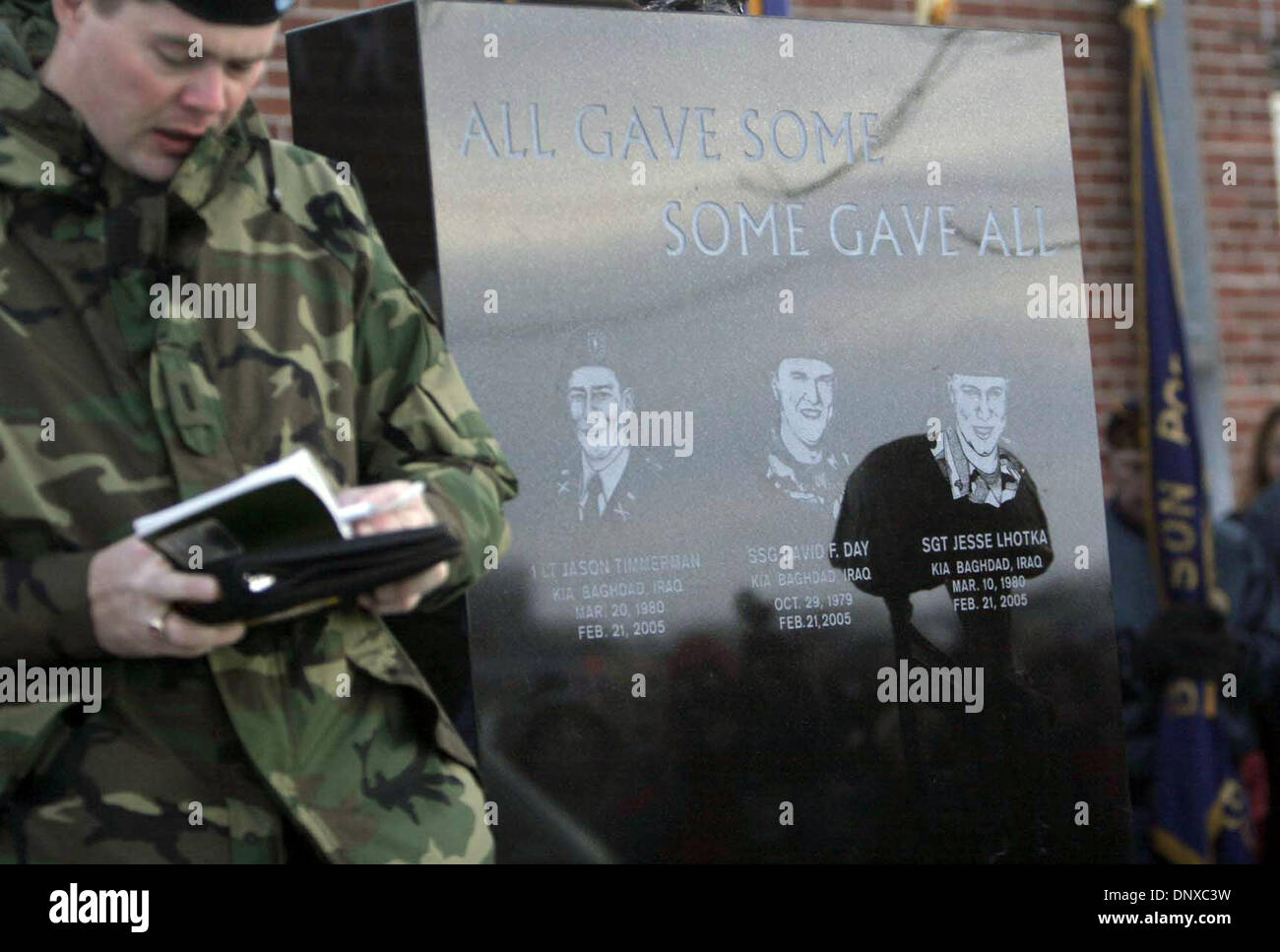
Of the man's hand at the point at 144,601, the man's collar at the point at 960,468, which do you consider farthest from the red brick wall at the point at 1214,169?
the man's hand at the point at 144,601

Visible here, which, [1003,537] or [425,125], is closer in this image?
[425,125]

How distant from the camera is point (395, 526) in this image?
185 cm

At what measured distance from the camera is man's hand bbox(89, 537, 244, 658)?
1704mm

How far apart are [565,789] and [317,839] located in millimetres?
925

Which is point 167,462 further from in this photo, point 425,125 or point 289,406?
point 425,125

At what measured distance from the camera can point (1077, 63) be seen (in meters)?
5.53

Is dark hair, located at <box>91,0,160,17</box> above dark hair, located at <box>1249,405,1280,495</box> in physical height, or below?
above

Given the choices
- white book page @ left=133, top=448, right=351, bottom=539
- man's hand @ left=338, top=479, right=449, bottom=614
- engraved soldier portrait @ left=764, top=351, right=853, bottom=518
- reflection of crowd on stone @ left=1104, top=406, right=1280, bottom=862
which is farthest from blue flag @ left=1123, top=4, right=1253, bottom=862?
white book page @ left=133, top=448, right=351, bottom=539

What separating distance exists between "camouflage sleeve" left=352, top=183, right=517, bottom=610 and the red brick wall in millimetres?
3744

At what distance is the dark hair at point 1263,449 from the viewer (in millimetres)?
4719

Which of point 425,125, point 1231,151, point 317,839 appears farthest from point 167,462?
point 1231,151

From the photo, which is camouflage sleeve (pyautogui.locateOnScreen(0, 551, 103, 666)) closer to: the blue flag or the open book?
the open book
